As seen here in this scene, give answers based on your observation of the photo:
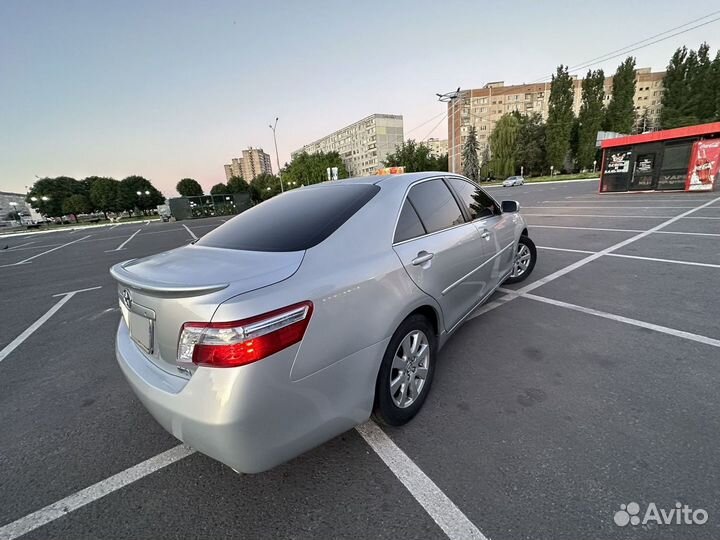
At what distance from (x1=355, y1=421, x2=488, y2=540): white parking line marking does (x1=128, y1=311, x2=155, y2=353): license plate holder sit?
4.66 feet

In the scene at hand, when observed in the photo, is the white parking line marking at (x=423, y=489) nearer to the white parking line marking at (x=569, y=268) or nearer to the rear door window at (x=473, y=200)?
the white parking line marking at (x=569, y=268)

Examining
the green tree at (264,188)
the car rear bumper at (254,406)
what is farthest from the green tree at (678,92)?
the green tree at (264,188)

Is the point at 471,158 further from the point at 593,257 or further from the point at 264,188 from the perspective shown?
the point at 264,188

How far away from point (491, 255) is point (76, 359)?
180 inches

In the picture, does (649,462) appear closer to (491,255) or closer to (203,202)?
(491,255)

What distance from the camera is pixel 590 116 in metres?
43.6

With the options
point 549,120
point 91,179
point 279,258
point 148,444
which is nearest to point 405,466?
point 279,258

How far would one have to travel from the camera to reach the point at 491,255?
3.38m

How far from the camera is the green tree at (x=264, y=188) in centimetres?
8369

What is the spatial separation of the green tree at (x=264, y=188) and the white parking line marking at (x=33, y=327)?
79.1m

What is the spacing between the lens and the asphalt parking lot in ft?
5.26

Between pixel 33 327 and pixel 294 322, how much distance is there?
520 cm

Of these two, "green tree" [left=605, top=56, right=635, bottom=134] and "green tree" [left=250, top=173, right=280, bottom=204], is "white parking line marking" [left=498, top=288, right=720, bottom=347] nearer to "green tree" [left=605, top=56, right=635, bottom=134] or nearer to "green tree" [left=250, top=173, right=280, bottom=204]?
"green tree" [left=605, top=56, right=635, bottom=134]

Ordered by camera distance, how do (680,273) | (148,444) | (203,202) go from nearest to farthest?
(148,444) → (680,273) → (203,202)
